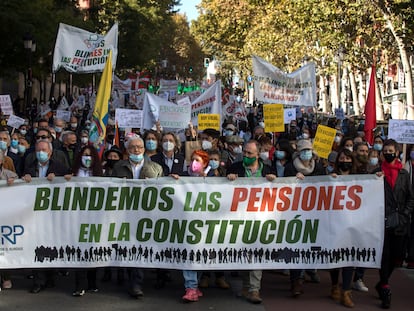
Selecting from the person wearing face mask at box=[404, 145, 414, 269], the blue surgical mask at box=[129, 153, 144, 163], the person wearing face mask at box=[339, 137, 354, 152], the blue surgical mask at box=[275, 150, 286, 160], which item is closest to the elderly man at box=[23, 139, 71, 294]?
the blue surgical mask at box=[129, 153, 144, 163]

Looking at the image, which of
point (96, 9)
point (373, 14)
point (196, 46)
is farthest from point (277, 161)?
point (196, 46)

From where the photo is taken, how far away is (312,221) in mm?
7648

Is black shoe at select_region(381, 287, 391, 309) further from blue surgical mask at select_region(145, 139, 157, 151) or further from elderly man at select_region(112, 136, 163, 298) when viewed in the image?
blue surgical mask at select_region(145, 139, 157, 151)

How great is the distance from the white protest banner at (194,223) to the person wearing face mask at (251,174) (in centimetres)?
12

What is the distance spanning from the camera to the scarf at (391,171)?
26.2 feet

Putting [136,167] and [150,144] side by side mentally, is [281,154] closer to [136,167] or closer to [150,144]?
[150,144]

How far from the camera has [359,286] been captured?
27.3ft

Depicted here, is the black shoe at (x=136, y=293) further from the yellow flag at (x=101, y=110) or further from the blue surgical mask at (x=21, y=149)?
the blue surgical mask at (x=21, y=149)

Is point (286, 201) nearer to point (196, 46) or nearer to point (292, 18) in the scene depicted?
point (292, 18)

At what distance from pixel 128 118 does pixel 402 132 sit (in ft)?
17.8

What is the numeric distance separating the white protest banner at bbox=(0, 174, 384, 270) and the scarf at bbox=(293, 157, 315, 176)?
267 mm

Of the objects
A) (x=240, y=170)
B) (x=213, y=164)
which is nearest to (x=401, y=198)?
(x=240, y=170)

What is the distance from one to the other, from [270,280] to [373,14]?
876 inches

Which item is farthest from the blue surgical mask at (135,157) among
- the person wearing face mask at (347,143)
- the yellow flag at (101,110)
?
the person wearing face mask at (347,143)
